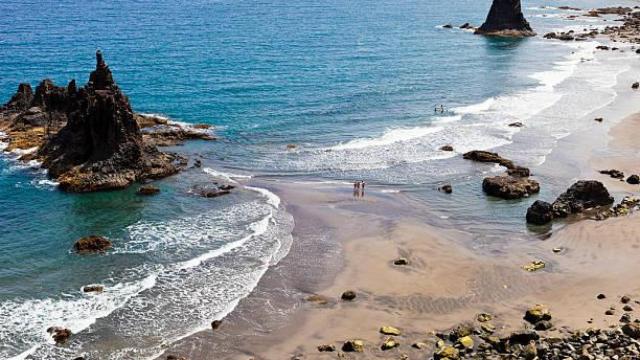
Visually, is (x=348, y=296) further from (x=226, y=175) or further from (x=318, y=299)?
(x=226, y=175)

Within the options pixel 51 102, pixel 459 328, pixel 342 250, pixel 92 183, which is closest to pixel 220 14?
pixel 51 102

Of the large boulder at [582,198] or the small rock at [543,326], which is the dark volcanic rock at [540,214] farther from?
the small rock at [543,326]

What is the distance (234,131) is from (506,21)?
322ft

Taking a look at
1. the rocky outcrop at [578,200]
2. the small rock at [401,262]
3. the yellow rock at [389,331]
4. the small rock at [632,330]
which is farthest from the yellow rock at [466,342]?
the rocky outcrop at [578,200]

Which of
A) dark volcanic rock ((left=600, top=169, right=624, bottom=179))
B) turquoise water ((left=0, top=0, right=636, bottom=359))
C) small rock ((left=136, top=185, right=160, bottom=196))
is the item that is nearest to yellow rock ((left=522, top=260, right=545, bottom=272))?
turquoise water ((left=0, top=0, right=636, bottom=359))

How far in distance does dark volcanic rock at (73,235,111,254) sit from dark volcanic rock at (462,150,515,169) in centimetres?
3238

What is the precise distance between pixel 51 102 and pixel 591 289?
2055 inches

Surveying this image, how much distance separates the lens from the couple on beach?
49.4 m

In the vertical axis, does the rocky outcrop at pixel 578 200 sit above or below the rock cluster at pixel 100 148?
below

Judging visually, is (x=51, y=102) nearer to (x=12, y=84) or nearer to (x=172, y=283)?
(x=12, y=84)

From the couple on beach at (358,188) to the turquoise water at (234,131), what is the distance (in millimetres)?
2262

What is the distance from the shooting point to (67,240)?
1597 inches

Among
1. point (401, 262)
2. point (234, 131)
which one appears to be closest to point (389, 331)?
point (401, 262)

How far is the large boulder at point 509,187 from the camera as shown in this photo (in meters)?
48.1
